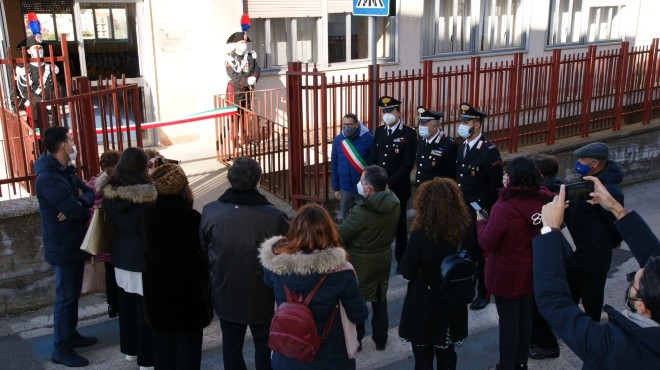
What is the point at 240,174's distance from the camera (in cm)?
384

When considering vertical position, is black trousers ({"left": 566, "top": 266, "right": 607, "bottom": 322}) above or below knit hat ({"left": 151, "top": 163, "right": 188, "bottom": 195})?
below

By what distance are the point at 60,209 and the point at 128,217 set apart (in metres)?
0.71

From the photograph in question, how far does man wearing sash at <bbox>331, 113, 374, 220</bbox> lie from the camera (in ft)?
21.8

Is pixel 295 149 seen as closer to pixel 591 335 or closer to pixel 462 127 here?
pixel 462 127

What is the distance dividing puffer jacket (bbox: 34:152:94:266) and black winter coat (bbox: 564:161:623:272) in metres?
3.87

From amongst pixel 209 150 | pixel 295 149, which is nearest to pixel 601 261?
pixel 295 149

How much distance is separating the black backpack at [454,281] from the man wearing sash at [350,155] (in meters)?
2.79

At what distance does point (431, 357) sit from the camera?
4234 millimetres

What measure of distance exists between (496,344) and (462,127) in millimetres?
2158

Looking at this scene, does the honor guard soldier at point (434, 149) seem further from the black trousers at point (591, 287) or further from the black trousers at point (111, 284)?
the black trousers at point (111, 284)

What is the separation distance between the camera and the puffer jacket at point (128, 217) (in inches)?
170

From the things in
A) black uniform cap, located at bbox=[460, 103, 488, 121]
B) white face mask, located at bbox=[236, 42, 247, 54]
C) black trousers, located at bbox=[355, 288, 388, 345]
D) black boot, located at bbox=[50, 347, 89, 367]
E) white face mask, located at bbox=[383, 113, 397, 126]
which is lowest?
black boot, located at bbox=[50, 347, 89, 367]

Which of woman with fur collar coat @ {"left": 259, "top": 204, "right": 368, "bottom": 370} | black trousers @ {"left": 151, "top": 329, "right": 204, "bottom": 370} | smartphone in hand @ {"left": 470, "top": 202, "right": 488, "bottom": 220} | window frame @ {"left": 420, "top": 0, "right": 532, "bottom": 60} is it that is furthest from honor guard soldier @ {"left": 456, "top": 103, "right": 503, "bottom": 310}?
window frame @ {"left": 420, "top": 0, "right": 532, "bottom": 60}

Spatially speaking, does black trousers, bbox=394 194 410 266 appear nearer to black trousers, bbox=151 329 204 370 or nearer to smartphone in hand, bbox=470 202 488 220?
smartphone in hand, bbox=470 202 488 220
